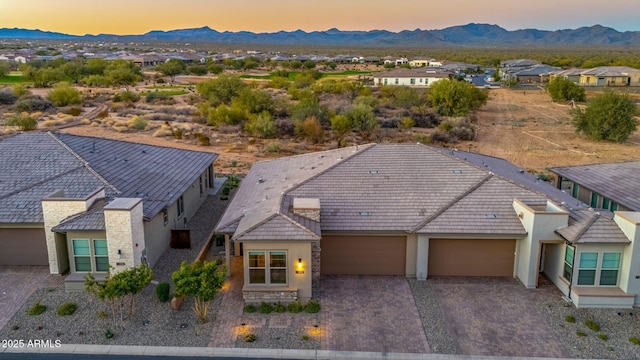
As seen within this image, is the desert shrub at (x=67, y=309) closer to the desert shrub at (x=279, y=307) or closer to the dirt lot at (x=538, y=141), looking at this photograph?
the desert shrub at (x=279, y=307)

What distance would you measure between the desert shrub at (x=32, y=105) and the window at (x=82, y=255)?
163ft

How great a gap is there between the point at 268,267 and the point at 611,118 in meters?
42.3

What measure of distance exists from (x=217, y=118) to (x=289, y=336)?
3893cm

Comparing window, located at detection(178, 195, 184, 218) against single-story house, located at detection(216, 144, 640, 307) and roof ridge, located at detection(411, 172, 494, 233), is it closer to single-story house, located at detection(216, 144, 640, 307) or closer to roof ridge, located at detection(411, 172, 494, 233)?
single-story house, located at detection(216, 144, 640, 307)

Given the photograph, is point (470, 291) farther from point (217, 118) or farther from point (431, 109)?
point (431, 109)

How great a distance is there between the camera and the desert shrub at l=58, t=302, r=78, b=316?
16.4 metres

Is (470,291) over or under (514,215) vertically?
under

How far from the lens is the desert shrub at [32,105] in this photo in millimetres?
59344

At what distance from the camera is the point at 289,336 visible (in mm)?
15297

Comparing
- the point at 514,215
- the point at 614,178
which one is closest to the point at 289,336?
the point at 514,215

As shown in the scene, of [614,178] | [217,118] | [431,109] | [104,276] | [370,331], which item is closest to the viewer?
[370,331]

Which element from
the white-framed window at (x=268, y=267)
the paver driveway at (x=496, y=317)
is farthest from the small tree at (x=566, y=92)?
the white-framed window at (x=268, y=267)

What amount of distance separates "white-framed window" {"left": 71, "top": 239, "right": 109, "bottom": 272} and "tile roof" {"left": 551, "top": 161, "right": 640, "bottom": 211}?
2127 centimetres

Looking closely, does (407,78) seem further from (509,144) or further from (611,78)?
(509,144)
